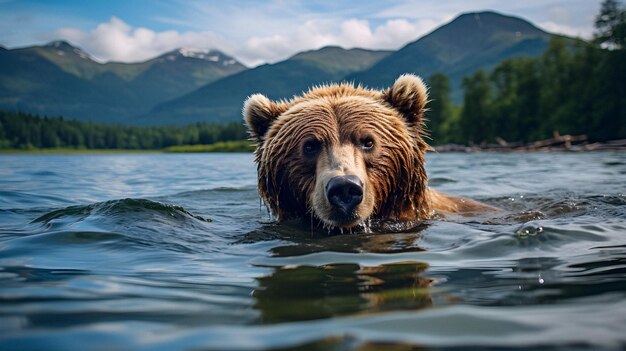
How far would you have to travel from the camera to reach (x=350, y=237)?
18.0 feet

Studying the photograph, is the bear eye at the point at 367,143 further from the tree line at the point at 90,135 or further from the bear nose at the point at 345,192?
the tree line at the point at 90,135

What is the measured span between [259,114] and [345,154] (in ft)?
5.89

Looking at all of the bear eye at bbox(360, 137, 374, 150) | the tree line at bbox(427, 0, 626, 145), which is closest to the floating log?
the tree line at bbox(427, 0, 626, 145)

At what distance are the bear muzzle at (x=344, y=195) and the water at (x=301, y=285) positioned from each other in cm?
27

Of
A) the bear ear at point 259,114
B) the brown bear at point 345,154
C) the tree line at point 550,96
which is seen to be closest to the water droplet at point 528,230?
the brown bear at point 345,154

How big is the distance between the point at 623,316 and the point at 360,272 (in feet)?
5.46

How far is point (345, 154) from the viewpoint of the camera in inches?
221

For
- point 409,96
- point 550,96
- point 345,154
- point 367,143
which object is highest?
point 550,96

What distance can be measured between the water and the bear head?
347mm

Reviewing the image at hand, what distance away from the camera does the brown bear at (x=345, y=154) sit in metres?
5.33

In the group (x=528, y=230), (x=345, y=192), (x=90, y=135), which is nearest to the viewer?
(x=528, y=230)

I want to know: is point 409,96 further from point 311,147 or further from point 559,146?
point 559,146

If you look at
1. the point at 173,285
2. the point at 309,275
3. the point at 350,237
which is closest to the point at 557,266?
the point at 309,275

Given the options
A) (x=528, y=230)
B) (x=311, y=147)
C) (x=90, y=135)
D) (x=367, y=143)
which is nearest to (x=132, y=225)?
(x=311, y=147)
